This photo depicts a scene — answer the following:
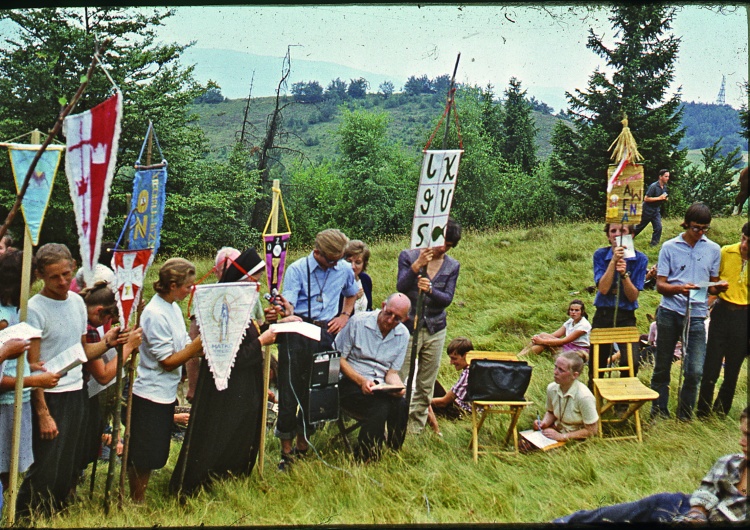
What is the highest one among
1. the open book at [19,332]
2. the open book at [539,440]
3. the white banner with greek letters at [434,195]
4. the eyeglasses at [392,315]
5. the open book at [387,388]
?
the white banner with greek letters at [434,195]

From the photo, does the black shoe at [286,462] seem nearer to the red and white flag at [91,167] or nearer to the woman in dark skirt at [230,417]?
the woman in dark skirt at [230,417]

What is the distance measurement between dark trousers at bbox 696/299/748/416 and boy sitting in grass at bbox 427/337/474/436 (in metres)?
2.13

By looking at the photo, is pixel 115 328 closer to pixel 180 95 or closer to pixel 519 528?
pixel 519 528

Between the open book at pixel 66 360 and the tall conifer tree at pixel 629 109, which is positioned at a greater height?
the tall conifer tree at pixel 629 109

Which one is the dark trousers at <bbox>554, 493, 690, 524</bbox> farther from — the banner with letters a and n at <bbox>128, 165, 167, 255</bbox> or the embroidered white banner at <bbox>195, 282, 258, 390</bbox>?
the banner with letters a and n at <bbox>128, 165, 167, 255</bbox>

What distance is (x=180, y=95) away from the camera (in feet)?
59.8

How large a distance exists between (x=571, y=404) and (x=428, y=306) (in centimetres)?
147

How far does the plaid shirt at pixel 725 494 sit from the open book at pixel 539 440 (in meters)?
1.97

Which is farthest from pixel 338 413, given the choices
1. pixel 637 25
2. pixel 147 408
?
pixel 637 25

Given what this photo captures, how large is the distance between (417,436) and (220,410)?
2.04 metres

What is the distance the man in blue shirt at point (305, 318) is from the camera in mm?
5852

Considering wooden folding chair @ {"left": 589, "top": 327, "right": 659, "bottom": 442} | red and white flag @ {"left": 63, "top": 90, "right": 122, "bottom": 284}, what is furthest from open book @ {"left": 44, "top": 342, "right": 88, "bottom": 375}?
wooden folding chair @ {"left": 589, "top": 327, "right": 659, "bottom": 442}

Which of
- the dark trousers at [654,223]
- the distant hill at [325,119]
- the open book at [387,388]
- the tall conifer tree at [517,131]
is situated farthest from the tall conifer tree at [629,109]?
the distant hill at [325,119]

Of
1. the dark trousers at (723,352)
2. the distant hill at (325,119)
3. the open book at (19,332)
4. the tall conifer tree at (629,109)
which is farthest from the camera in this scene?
the distant hill at (325,119)
